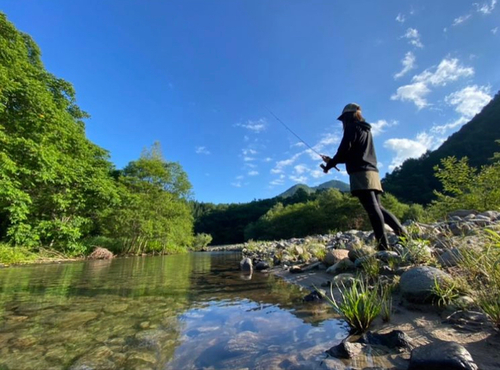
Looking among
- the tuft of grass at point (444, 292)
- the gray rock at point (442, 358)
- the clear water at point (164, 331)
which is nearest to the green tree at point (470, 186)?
the tuft of grass at point (444, 292)

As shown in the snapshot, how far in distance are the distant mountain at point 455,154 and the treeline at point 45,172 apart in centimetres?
4902

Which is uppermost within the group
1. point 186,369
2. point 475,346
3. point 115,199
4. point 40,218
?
point 115,199

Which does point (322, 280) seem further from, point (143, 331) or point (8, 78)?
point (8, 78)

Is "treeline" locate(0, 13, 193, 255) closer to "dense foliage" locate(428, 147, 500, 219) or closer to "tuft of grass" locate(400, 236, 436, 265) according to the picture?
"tuft of grass" locate(400, 236, 436, 265)

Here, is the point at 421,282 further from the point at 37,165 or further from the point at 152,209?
the point at 152,209

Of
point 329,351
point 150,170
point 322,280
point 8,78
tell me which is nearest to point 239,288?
point 322,280

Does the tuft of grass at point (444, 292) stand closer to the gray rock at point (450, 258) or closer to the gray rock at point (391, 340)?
the gray rock at point (450, 258)

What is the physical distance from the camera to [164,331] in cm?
245

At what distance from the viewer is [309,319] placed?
106 inches

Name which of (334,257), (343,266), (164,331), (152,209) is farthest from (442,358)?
(152,209)

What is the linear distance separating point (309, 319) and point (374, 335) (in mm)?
856

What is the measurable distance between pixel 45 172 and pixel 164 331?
39.4 feet

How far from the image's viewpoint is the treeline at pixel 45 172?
1105cm

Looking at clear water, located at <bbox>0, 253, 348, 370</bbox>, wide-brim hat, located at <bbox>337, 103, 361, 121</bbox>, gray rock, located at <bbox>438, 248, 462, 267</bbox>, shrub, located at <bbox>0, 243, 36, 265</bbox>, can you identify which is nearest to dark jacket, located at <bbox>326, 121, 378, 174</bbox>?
wide-brim hat, located at <bbox>337, 103, 361, 121</bbox>
